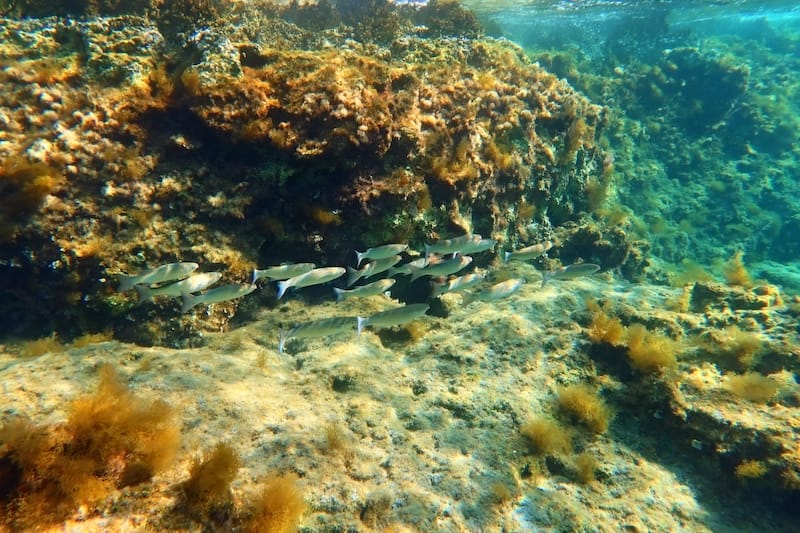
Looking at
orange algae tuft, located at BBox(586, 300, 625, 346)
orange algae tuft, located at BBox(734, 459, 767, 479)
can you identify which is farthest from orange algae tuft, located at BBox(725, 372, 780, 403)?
orange algae tuft, located at BBox(586, 300, 625, 346)

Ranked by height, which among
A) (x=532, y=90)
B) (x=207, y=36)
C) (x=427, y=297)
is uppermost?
(x=207, y=36)

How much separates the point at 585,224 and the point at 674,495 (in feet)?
25.8

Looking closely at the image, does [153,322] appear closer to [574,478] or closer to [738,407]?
[574,478]

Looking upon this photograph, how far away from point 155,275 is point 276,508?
317cm

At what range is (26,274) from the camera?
5.10 m

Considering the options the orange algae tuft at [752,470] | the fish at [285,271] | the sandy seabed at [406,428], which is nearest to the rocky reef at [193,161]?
the fish at [285,271]

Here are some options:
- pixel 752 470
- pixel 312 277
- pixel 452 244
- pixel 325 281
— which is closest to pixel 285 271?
pixel 312 277

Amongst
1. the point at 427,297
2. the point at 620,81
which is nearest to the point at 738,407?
the point at 427,297

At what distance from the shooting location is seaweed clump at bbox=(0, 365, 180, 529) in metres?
2.52

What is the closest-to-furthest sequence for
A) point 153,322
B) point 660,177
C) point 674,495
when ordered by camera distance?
point 674,495 < point 153,322 < point 660,177

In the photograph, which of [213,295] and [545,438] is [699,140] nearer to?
[545,438]

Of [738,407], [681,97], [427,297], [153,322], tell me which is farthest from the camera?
[681,97]

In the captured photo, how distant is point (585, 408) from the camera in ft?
16.3

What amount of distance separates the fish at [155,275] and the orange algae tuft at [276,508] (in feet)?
9.53
